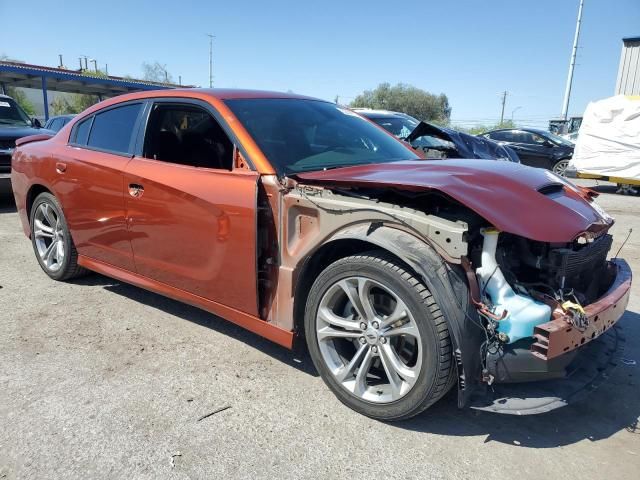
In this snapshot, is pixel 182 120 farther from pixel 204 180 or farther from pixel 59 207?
pixel 59 207

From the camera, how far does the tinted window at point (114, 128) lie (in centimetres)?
376

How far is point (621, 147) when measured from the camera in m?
12.6

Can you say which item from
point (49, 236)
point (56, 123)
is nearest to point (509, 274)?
point (49, 236)

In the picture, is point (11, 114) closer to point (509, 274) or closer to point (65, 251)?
point (65, 251)

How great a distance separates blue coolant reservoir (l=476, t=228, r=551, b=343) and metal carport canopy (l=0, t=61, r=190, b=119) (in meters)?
23.7

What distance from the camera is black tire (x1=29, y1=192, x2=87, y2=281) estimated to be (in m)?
4.34

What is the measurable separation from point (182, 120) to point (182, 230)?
88cm

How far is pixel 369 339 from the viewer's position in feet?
8.40

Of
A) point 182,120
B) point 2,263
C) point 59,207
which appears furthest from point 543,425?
point 2,263

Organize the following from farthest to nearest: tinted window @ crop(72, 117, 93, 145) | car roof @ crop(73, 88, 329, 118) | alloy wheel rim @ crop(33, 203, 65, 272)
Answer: alloy wheel rim @ crop(33, 203, 65, 272)
tinted window @ crop(72, 117, 93, 145)
car roof @ crop(73, 88, 329, 118)

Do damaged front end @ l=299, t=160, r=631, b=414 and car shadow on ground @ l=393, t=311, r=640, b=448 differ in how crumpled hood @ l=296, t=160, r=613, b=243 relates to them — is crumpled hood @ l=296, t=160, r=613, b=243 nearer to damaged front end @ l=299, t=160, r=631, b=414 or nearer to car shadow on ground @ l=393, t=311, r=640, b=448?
damaged front end @ l=299, t=160, r=631, b=414

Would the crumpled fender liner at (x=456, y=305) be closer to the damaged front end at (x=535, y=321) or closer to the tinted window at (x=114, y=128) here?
the damaged front end at (x=535, y=321)

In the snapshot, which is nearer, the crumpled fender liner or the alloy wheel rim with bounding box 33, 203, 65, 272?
the crumpled fender liner

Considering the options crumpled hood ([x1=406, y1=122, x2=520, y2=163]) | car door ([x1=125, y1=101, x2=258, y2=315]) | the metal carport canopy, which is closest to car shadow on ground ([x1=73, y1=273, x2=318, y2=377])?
car door ([x1=125, y1=101, x2=258, y2=315])
